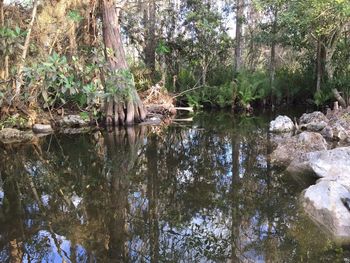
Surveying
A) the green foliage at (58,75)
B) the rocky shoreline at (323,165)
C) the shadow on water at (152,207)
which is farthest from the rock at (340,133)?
the green foliage at (58,75)

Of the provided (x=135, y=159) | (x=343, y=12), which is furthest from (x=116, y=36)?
(x=343, y=12)

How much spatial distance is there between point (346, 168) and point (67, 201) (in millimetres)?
3603

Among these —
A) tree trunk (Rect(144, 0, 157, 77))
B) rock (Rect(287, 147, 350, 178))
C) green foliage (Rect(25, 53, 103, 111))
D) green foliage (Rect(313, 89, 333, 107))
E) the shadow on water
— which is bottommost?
the shadow on water

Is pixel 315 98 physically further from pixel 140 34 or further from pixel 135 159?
pixel 135 159

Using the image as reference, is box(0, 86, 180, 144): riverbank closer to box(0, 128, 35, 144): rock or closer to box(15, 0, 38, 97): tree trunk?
box(0, 128, 35, 144): rock

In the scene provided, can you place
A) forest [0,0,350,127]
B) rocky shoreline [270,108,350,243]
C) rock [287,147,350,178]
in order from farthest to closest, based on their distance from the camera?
1. forest [0,0,350,127]
2. rock [287,147,350,178]
3. rocky shoreline [270,108,350,243]

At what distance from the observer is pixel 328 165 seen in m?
5.42

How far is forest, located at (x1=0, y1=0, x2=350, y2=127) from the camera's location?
368 inches

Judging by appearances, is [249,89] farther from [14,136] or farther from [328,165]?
[328,165]

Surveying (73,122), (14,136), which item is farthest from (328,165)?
(73,122)

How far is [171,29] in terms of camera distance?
53.1 ft

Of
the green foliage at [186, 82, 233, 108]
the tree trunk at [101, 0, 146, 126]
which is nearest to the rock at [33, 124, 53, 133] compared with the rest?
the tree trunk at [101, 0, 146, 126]

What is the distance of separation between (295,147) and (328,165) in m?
1.80

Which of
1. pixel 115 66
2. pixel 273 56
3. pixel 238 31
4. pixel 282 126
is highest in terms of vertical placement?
pixel 238 31
